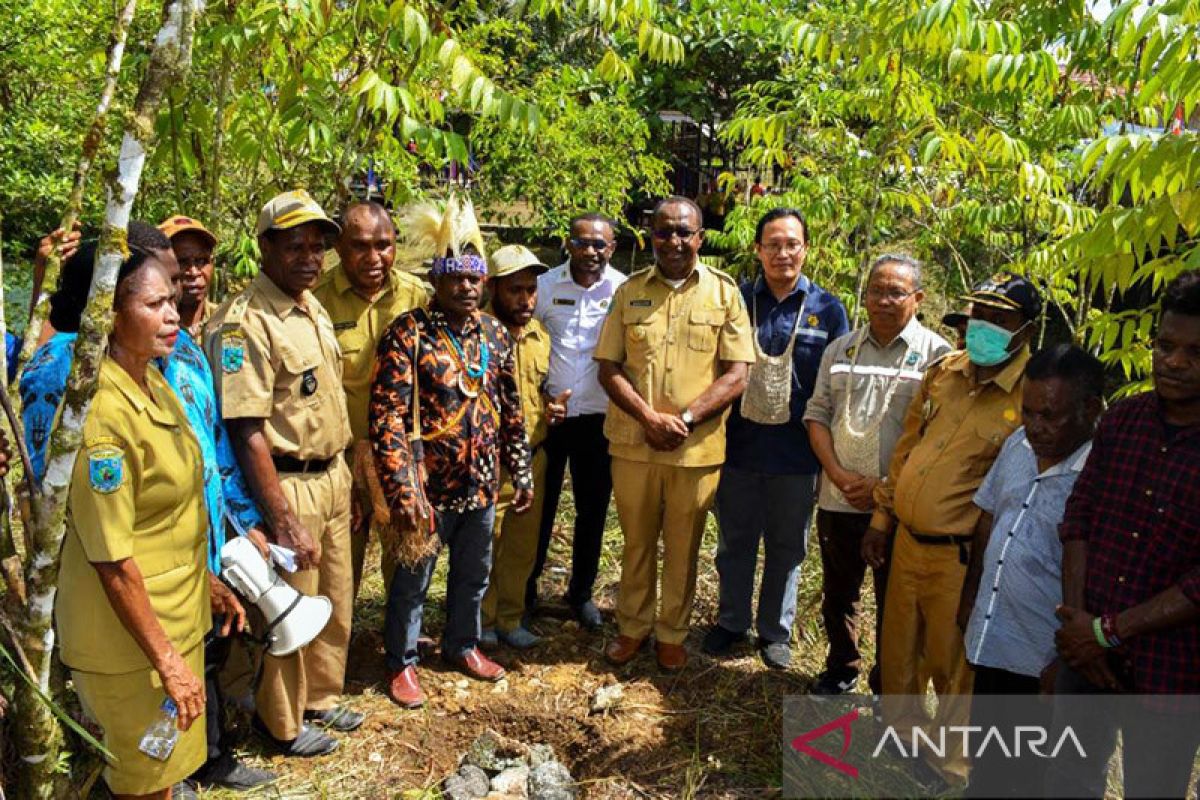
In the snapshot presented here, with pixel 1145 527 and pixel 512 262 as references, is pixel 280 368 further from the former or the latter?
pixel 1145 527

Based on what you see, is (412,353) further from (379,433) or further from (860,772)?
(860,772)

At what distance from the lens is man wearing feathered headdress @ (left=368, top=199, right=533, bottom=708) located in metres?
3.76

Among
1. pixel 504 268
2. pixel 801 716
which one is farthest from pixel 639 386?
pixel 801 716

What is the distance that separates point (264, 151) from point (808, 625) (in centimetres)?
374

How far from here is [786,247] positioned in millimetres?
4305

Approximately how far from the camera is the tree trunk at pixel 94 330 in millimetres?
2230

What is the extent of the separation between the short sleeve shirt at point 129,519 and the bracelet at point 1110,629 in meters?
2.59

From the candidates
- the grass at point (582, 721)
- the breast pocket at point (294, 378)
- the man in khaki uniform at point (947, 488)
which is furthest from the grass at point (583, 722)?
the breast pocket at point (294, 378)

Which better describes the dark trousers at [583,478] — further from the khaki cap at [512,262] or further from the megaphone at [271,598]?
the megaphone at [271,598]

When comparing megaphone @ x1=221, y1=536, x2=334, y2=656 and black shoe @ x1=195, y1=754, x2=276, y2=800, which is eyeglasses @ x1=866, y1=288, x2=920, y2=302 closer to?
megaphone @ x1=221, y1=536, x2=334, y2=656

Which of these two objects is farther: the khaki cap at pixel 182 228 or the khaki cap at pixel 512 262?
the khaki cap at pixel 512 262

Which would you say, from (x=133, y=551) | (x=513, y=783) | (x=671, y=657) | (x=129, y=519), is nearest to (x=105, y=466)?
(x=129, y=519)

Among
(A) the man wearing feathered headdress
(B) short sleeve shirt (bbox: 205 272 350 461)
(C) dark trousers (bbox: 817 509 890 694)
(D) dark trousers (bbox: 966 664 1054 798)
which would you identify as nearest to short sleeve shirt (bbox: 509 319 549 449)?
(A) the man wearing feathered headdress

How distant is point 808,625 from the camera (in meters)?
5.00
